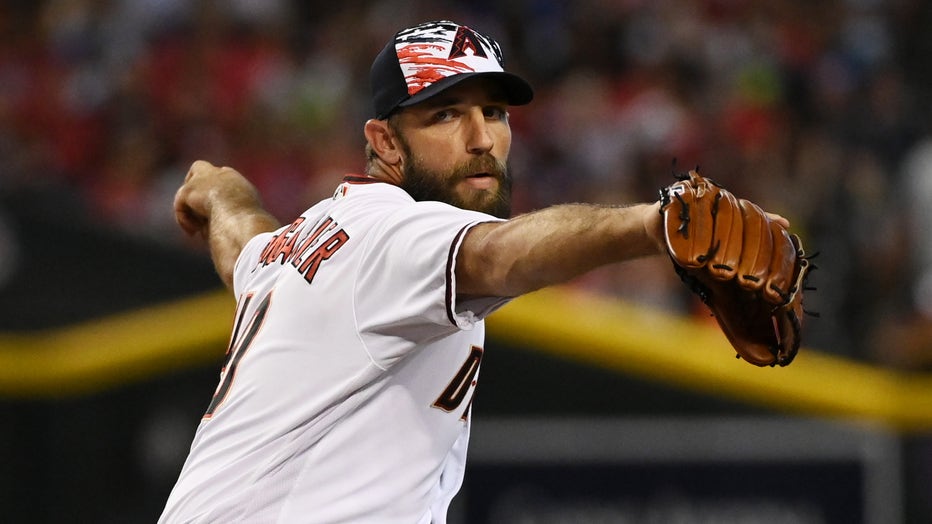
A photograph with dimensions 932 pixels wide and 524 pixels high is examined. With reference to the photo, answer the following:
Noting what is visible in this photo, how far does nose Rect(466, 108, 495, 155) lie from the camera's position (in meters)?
3.60

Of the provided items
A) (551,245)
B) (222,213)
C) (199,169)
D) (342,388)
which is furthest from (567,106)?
(551,245)

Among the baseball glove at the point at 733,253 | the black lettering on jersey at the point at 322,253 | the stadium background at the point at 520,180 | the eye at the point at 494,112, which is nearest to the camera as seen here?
the baseball glove at the point at 733,253

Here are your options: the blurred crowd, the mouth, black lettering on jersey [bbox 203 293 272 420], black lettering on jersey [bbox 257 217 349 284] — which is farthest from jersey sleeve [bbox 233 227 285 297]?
the blurred crowd

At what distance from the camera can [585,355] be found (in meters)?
7.72

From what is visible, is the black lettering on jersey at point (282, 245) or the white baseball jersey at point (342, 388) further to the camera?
the black lettering on jersey at point (282, 245)

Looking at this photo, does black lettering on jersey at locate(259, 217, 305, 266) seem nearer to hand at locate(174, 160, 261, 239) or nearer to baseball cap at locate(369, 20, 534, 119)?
baseball cap at locate(369, 20, 534, 119)

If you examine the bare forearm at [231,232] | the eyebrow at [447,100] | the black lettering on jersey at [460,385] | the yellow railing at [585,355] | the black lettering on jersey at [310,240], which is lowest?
the yellow railing at [585,355]

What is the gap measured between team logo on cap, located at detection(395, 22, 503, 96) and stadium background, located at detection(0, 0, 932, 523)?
13.3 ft

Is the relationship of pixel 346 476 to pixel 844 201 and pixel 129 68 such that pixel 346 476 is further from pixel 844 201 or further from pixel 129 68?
pixel 129 68

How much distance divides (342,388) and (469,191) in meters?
0.62

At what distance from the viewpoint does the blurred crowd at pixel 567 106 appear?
966cm

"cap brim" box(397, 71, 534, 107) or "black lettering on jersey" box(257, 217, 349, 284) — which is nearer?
"black lettering on jersey" box(257, 217, 349, 284)

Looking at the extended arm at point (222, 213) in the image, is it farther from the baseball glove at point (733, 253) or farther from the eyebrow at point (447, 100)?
the baseball glove at point (733, 253)

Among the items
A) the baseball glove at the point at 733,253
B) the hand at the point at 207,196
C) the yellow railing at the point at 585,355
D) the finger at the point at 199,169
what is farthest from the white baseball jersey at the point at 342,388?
the yellow railing at the point at 585,355
